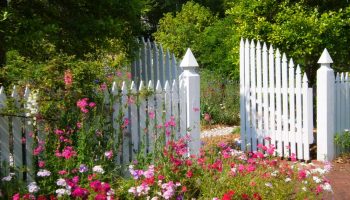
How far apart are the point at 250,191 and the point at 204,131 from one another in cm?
720

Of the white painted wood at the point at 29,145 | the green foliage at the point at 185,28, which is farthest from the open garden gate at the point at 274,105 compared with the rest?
the green foliage at the point at 185,28

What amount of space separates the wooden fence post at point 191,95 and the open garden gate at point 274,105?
2.25 m

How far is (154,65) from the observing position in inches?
341

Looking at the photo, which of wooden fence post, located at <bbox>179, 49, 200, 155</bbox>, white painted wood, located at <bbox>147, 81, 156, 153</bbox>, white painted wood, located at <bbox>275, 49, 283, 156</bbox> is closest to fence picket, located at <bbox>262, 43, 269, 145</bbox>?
white painted wood, located at <bbox>275, 49, 283, 156</bbox>

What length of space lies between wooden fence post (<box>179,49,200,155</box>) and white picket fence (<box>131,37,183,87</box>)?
1.66m

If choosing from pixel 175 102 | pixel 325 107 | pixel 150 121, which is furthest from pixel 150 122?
pixel 325 107

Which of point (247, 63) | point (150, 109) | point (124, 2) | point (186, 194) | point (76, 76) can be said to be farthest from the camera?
point (247, 63)

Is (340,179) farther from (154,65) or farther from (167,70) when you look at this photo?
(154,65)

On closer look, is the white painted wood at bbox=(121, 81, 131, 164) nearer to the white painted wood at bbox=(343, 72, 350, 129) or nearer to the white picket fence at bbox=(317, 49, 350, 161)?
the white picket fence at bbox=(317, 49, 350, 161)

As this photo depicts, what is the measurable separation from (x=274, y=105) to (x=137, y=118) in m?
3.40

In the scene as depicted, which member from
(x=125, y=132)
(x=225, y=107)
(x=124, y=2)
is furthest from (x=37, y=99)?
(x=225, y=107)

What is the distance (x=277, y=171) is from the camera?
4.88m

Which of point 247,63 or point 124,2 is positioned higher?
point 124,2

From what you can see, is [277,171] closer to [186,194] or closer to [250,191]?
[250,191]
